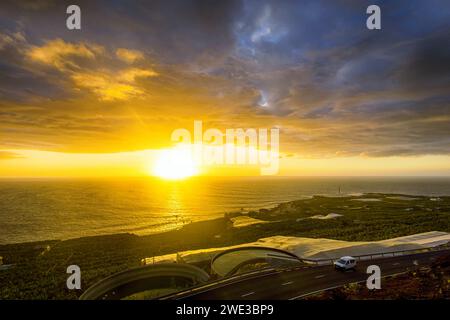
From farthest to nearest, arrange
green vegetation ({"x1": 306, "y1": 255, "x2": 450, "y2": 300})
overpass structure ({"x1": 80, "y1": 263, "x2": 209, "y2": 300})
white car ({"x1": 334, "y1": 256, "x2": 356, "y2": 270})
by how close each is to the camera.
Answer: white car ({"x1": 334, "y1": 256, "x2": 356, "y2": 270})
overpass structure ({"x1": 80, "y1": 263, "x2": 209, "y2": 300})
green vegetation ({"x1": 306, "y1": 255, "x2": 450, "y2": 300})

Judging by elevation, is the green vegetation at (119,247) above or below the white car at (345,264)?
below

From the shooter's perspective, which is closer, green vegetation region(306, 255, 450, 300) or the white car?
green vegetation region(306, 255, 450, 300)

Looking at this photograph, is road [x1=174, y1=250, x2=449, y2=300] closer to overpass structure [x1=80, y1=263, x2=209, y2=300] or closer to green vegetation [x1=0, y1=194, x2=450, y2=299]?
overpass structure [x1=80, y1=263, x2=209, y2=300]

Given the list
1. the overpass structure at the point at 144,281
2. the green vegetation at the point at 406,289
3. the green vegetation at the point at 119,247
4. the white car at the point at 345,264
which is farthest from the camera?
the green vegetation at the point at 119,247

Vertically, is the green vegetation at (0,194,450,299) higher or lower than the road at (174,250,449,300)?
lower

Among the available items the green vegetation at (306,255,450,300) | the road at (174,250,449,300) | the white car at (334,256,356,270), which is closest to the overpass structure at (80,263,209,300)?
the road at (174,250,449,300)

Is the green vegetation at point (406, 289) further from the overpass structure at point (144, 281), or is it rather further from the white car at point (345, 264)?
the overpass structure at point (144, 281)

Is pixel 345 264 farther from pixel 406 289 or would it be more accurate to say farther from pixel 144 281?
pixel 144 281

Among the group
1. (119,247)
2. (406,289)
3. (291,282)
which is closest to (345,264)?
(406,289)

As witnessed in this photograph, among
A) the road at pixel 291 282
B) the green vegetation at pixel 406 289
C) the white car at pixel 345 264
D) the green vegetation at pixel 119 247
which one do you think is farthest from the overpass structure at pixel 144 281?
the green vegetation at pixel 119 247
